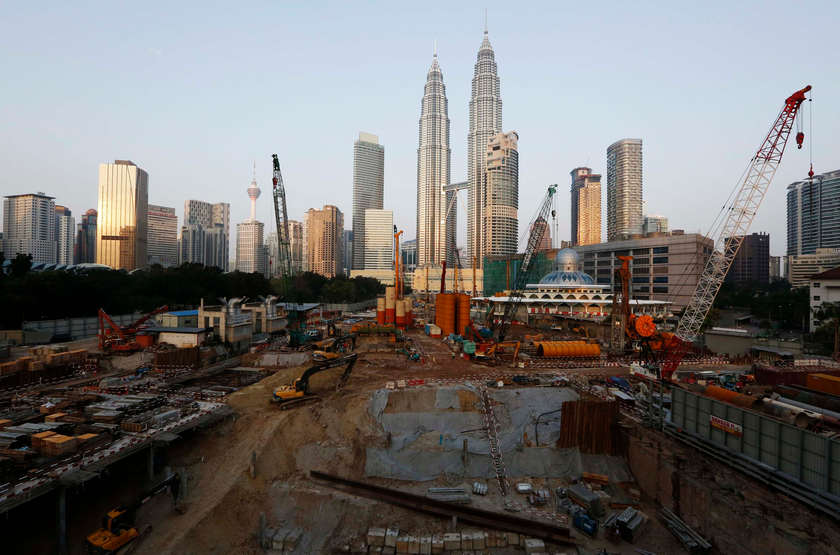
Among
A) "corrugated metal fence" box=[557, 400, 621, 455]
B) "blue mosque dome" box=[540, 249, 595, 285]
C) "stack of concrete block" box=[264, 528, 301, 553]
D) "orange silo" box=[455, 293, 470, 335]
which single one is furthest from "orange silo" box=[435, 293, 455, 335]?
"stack of concrete block" box=[264, 528, 301, 553]

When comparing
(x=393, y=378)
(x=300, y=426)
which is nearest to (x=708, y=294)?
(x=393, y=378)

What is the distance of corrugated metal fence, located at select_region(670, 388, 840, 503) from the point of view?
1572cm

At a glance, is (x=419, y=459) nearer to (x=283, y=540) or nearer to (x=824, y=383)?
(x=283, y=540)

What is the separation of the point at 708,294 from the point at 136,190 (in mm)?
240288

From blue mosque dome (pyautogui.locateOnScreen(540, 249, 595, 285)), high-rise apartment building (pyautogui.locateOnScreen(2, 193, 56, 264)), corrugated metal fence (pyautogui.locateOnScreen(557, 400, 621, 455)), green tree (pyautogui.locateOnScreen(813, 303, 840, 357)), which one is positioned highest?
high-rise apartment building (pyautogui.locateOnScreen(2, 193, 56, 264))

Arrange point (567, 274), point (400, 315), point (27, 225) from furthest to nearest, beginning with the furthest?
1. point (27, 225)
2. point (567, 274)
3. point (400, 315)

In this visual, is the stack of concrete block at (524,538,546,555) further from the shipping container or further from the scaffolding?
the scaffolding

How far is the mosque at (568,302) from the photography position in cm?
7550

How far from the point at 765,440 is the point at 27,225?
873ft

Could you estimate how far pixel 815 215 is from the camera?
165 m

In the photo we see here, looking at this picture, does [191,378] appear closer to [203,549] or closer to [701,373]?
[203,549]

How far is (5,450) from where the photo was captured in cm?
1838

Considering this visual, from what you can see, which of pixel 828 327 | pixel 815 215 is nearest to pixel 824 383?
pixel 828 327

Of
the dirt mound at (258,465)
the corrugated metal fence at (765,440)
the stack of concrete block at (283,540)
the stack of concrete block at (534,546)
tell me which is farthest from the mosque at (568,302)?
the stack of concrete block at (283,540)
